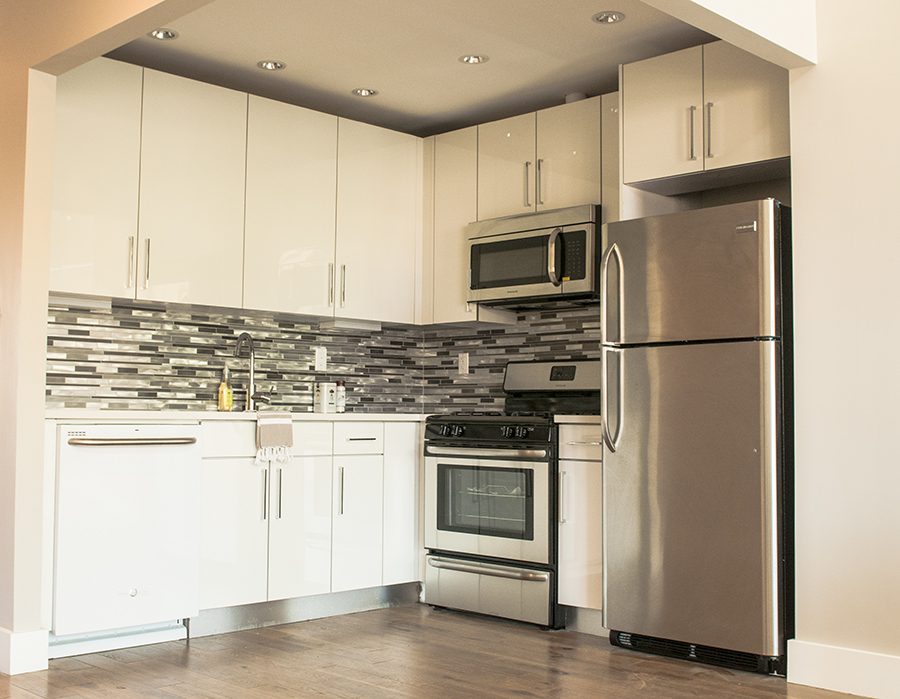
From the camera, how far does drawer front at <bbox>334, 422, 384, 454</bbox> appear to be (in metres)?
4.77

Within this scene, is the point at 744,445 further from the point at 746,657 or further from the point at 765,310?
the point at 746,657

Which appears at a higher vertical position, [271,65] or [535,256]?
[271,65]

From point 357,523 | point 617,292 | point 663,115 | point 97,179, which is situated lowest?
point 357,523

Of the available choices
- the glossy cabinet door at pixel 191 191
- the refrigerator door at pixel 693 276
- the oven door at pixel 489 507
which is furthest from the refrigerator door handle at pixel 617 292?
the glossy cabinet door at pixel 191 191

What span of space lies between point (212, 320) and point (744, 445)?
2.62 m

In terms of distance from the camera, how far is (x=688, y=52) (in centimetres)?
409

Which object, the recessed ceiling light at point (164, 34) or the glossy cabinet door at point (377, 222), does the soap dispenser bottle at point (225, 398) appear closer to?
the glossy cabinet door at point (377, 222)

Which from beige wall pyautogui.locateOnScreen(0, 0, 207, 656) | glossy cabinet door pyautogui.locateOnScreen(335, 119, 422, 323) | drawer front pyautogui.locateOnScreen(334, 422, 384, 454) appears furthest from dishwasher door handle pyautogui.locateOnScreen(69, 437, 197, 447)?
glossy cabinet door pyautogui.locateOnScreen(335, 119, 422, 323)

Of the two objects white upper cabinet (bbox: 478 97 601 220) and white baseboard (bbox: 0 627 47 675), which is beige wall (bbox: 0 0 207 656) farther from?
white upper cabinet (bbox: 478 97 601 220)

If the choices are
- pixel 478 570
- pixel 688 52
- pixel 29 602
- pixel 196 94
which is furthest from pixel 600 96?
pixel 29 602

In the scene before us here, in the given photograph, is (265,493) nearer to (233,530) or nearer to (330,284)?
(233,530)

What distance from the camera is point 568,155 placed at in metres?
4.83

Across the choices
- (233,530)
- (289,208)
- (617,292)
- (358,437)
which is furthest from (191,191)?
(617,292)

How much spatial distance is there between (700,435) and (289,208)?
2.28 m
